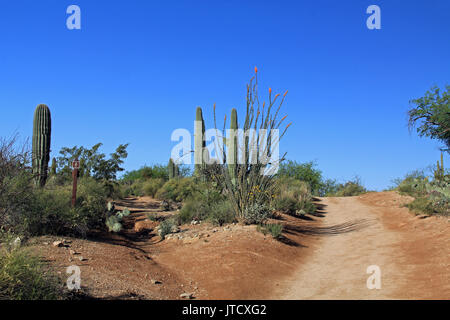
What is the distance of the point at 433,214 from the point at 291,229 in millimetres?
5499

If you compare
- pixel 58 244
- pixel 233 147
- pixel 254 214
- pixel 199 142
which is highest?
pixel 199 142

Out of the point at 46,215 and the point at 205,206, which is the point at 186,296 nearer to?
the point at 46,215

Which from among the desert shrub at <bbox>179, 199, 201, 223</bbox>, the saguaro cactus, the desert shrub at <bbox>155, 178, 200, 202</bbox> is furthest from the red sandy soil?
the desert shrub at <bbox>155, 178, 200, 202</bbox>

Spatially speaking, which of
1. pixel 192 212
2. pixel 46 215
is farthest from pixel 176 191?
pixel 46 215

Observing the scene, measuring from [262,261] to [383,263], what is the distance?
9.73 ft

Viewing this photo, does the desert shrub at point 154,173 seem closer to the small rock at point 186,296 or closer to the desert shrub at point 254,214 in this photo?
the desert shrub at point 254,214

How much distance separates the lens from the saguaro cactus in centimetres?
1382

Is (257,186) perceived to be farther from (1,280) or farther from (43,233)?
(1,280)

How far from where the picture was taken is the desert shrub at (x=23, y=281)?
5.26 metres

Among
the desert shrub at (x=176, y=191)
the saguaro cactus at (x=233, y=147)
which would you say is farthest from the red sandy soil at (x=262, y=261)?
the desert shrub at (x=176, y=191)

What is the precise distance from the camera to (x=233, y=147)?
1555 cm
